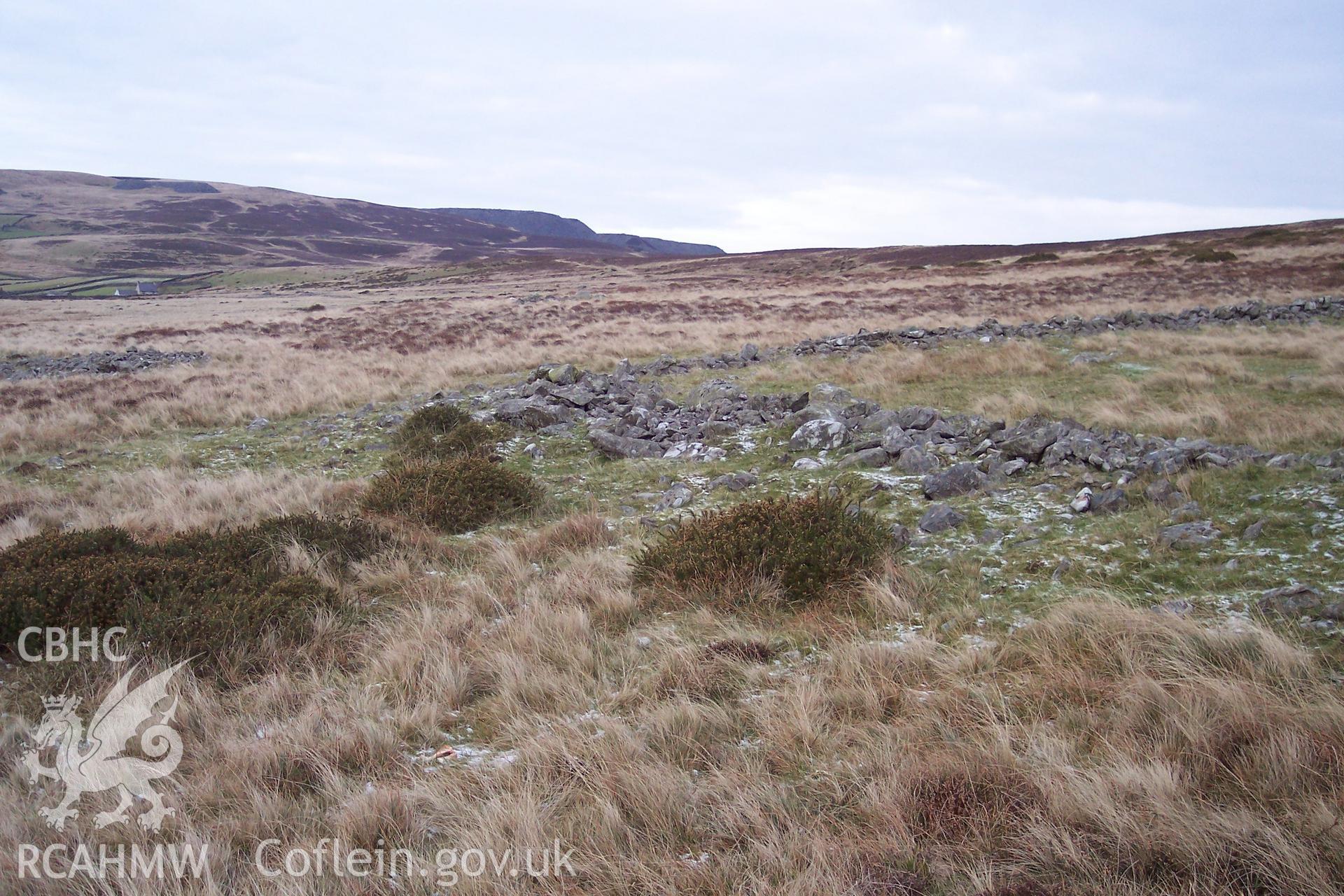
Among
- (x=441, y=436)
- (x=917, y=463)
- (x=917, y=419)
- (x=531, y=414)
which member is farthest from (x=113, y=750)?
(x=917, y=419)

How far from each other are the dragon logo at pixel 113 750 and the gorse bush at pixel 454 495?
3.12 meters

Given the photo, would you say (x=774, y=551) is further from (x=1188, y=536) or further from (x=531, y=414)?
(x=531, y=414)

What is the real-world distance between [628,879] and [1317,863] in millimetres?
2138

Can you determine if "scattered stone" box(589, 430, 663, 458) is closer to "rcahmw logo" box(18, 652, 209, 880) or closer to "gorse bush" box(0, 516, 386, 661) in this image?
"gorse bush" box(0, 516, 386, 661)

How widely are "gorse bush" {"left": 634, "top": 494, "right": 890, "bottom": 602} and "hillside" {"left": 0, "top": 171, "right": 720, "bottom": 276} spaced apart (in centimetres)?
10832

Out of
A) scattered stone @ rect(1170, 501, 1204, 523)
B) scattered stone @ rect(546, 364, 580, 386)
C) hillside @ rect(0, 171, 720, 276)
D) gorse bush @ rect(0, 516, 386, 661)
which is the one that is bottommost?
gorse bush @ rect(0, 516, 386, 661)

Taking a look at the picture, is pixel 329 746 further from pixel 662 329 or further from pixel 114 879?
pixel 662 329

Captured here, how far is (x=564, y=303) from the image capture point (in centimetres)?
3922

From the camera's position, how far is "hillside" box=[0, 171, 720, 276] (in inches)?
3890

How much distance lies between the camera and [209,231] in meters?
126

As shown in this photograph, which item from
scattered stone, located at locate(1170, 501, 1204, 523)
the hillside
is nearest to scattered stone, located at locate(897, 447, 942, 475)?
scattered stone, located at locate(1170, 501, 1204, 523)

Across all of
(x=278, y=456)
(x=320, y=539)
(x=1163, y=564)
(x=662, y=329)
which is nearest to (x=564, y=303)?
(x=662, y=329)

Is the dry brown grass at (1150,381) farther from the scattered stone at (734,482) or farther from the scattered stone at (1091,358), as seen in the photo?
the scattered stone at (734,482)

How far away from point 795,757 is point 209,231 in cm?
15549
